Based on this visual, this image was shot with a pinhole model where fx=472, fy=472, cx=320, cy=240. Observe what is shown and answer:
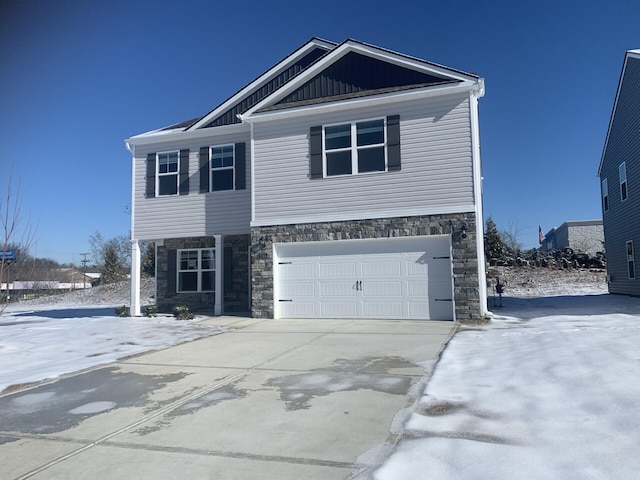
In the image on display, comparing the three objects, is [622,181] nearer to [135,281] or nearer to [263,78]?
[263,78]

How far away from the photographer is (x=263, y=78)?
15.0m

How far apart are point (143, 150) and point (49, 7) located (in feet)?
31.9

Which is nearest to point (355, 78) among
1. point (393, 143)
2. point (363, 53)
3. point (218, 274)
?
point (363, 53)

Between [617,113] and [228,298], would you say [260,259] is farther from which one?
[617,113]

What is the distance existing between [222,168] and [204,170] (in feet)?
1.91

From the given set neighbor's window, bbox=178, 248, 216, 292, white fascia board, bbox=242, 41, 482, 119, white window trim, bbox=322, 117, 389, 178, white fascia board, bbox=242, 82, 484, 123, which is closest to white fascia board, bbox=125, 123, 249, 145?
white fascia board, bbox=242, 82, 484, 123

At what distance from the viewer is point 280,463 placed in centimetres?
360

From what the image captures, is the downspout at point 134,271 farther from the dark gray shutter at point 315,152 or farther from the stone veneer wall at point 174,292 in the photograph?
the dark gray shutter at point 315,152

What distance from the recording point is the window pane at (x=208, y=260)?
53.6 feet

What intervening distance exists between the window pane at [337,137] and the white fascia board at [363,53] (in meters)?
1.64

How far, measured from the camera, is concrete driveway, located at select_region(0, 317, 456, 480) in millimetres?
3607

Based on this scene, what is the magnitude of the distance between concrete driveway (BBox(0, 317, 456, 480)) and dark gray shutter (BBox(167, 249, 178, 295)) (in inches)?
329

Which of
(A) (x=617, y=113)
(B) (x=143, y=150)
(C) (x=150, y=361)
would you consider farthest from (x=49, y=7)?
(A) (x=617, y=113)

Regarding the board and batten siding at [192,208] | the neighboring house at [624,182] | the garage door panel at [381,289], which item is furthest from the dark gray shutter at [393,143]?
the neighboring house at [624,182]
